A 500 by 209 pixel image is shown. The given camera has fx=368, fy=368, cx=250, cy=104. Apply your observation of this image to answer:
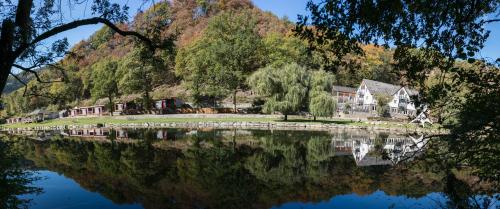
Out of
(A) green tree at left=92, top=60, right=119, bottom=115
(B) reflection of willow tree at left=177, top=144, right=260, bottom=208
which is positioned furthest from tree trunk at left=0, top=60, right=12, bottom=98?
(A) green tree at left=92, top=60, right=119, bottom=115

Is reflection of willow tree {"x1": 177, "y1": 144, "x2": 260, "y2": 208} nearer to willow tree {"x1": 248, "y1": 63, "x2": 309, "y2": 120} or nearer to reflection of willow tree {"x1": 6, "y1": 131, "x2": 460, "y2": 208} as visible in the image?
reflection of willow tree {"x1": 6, "y1": 131, "x2": 460, "y2": 208}

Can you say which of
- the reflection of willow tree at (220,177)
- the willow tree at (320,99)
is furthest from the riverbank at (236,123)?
the reflection of willow tree at (220,177)

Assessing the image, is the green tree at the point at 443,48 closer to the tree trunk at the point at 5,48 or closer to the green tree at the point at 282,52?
the tree trunk at the point at 5,48

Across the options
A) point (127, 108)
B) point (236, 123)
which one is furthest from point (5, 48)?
point (127, 108)

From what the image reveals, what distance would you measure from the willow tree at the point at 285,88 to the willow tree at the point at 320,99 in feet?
4.11

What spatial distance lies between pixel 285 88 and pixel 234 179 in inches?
1316

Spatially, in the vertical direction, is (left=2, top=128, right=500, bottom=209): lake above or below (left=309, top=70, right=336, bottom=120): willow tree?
below

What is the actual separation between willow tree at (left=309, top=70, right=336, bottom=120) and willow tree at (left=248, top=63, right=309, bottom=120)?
1252 mm

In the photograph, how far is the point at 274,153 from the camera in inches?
1016

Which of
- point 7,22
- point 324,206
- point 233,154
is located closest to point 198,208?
point 324,206

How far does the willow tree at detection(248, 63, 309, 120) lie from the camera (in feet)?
161

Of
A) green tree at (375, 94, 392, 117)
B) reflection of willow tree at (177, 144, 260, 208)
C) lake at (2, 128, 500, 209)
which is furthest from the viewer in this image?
green tree at (375, 94, 392, 117)

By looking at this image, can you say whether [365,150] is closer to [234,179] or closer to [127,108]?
[234,179]

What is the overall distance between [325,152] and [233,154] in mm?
6621
